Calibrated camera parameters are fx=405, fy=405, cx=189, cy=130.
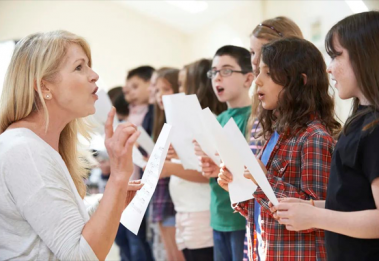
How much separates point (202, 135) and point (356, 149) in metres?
0.75

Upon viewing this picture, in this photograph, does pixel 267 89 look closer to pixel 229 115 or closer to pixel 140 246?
pixel 229 115

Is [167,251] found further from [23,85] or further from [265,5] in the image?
[265,5]

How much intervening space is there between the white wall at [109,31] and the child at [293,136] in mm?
3717

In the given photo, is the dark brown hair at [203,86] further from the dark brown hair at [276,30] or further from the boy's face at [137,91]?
the boy's face at [137,91]

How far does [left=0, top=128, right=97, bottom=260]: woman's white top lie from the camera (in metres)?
1.04

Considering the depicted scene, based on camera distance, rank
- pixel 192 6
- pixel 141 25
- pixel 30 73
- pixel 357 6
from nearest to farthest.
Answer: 1. pixel 30 73
2. pixel 357 6
3. pixel 192 6
4. pixel 141 25

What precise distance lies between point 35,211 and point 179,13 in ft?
14.9

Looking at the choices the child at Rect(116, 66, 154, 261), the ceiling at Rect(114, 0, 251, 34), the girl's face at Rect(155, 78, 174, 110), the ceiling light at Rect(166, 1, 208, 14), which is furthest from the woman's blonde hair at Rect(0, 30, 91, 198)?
the ceiling light at Rect(166, 1, 208, 14)

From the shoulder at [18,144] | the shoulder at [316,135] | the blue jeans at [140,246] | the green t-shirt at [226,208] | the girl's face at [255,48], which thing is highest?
the girl's face at [255,48]

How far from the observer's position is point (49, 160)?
1.13m

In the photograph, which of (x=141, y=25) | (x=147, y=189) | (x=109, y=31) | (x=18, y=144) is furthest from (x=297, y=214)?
(x=141, y=25)

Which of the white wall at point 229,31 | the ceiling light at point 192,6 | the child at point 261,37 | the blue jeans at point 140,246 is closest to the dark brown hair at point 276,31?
the child at point 261,37

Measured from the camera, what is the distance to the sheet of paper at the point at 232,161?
1328mm

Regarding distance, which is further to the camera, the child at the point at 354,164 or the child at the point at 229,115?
the child at the point at 229,115
